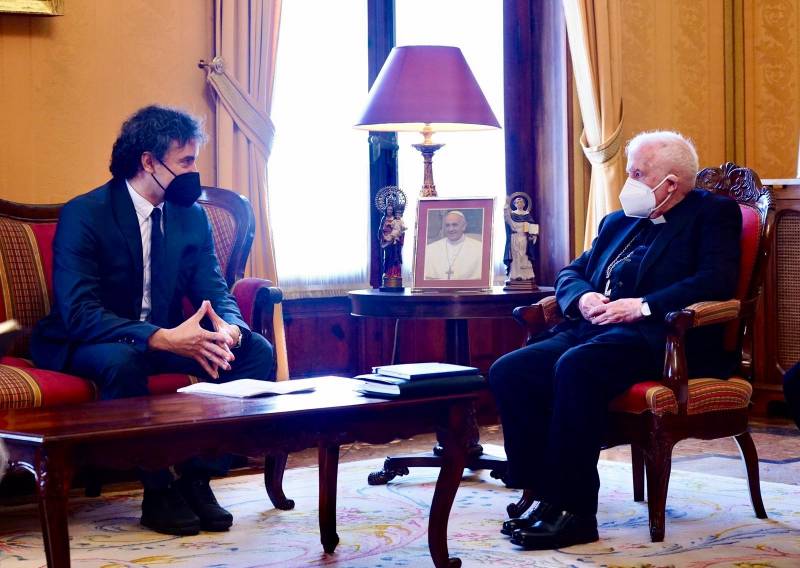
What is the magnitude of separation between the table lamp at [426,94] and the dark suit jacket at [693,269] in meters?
0.99

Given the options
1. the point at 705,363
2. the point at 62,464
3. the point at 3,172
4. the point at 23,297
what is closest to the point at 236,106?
the point at 3,172

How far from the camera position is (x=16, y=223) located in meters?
3.74

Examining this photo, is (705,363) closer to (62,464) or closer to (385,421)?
(385,421)

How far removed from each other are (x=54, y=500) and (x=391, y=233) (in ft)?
7.14

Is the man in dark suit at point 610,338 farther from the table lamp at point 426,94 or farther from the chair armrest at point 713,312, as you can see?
the table lamp at point 426,94

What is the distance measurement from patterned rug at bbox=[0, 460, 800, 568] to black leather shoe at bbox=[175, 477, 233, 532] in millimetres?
44

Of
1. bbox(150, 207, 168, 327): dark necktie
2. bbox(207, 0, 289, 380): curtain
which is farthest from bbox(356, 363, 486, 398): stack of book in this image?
bbox(207, 0, 289, 380): curtain

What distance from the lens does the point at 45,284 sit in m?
3.70

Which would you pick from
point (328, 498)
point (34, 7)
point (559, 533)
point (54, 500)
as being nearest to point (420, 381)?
point (328, 498)

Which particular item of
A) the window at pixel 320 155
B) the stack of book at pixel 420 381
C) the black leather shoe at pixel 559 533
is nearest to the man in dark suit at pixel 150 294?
the stack of book at pixel 420 381

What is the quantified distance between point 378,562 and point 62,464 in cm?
98

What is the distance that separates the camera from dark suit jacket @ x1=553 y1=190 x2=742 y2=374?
3.19 meters

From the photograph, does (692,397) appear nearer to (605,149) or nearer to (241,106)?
(241,106)

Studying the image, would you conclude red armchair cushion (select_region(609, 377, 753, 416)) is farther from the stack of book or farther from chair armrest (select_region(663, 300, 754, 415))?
the stack of book
